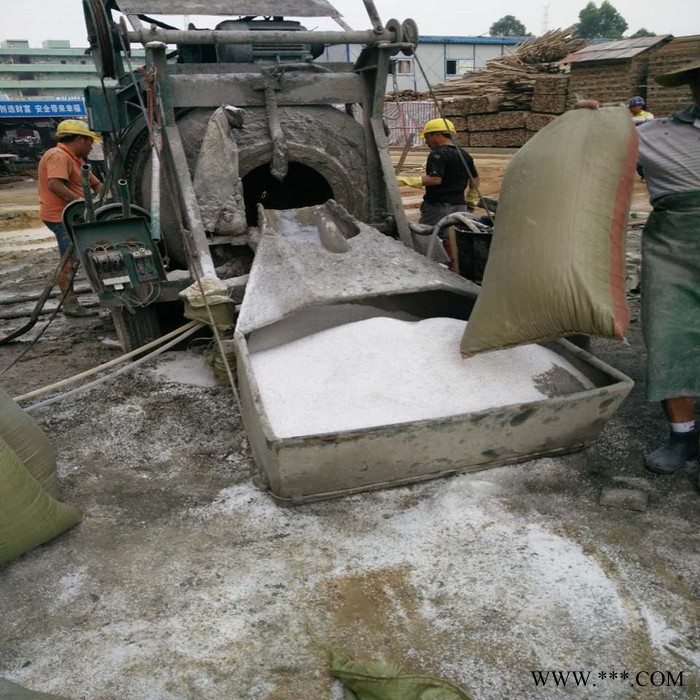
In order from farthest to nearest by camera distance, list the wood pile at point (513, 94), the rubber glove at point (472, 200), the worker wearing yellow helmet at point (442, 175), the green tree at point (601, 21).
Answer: the green tree at point (601, 21) < the wood pile at point (513, 94) < the rubber glove at point (472, 200) < the worker wearing yellow helmet at point (442, 175)

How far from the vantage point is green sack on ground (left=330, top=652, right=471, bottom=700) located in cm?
173

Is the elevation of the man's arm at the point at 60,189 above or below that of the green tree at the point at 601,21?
below

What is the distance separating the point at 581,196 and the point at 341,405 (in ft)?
4.26

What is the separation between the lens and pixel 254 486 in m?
2.83

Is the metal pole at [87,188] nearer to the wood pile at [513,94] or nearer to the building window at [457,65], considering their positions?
the wood pile at [513,94]

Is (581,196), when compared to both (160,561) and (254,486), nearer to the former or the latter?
(254,486)

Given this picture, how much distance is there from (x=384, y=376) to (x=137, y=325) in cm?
224

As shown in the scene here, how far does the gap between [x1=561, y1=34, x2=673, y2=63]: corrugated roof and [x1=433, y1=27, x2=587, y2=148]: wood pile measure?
551mm

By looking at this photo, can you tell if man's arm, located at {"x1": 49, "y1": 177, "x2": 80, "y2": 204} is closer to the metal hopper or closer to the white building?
the metal hopper

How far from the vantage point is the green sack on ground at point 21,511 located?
2.24 m

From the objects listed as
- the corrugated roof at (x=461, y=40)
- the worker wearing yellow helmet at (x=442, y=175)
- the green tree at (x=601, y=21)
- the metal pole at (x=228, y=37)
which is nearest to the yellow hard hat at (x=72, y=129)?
the metal pole at (x=228, y=37)

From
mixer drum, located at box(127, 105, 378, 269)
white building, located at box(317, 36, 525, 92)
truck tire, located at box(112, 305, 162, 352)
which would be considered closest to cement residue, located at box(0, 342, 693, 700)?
truck tire, located at box(112, 305, 162, 352)

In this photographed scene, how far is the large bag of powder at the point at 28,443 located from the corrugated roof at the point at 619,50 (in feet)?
43.4

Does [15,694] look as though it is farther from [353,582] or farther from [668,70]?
[668,70]
